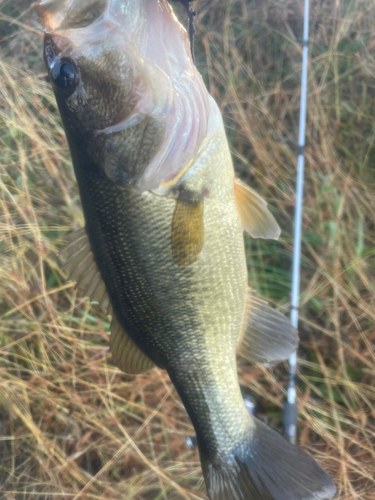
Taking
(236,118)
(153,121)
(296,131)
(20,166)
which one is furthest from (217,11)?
(153,121)

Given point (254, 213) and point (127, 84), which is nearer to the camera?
point (127, 84)

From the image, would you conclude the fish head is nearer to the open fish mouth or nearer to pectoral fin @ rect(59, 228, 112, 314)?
the open fish mouth

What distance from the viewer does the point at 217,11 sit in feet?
7.82

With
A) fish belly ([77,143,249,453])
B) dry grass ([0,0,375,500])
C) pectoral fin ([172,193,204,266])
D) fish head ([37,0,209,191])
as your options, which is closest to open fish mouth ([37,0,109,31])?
fish head ([37,0,209,191])

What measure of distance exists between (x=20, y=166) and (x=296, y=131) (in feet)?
6.31

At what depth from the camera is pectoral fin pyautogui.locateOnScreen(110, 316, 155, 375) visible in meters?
1.14

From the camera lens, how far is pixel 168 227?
976 mm

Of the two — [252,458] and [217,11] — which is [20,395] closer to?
[252,458]

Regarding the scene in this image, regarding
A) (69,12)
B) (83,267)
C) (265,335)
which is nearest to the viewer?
(69,12)

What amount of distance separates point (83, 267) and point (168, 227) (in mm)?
321

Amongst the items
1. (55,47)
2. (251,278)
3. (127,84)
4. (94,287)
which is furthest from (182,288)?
(251,278)

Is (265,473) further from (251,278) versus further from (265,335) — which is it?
(251,278)

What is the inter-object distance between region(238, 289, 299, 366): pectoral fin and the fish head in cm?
56

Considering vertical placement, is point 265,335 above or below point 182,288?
below
